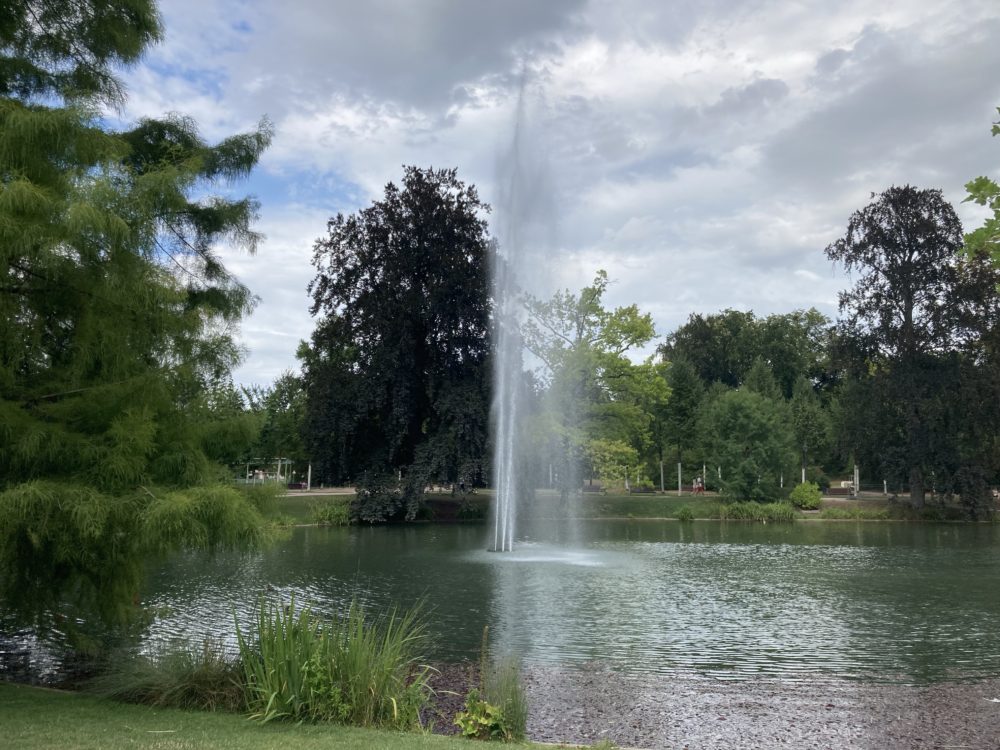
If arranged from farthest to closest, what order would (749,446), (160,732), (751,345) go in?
(751,345) → (749,446) → (160,732)

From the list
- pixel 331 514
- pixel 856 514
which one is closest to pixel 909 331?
pixel 856 514

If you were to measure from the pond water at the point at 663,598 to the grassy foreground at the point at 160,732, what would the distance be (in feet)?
6.22

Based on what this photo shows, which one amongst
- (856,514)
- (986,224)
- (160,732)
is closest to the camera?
(986,224)

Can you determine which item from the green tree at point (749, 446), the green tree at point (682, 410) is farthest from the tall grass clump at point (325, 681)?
the green tree at point (682, 410)

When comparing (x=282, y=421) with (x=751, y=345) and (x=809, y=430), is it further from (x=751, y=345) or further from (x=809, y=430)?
(x=751, y=345)

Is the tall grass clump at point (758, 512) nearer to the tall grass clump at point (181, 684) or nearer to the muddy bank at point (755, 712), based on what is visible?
the muddy bank at point (755, 712)

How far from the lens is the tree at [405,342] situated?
1356 inches

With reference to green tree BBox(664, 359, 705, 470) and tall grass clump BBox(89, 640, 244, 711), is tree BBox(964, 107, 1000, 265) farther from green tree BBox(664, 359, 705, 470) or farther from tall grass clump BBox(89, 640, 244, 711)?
green tree BBox(664, 359, 705, 470)

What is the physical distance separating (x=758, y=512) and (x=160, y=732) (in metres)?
37.6

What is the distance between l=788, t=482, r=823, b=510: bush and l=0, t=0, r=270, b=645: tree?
3948 centimetres

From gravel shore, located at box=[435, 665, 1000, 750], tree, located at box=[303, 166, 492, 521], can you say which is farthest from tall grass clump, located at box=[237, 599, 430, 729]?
tree, located at box=[303, 166, 492, 521]

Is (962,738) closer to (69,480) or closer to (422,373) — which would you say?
(69,480)

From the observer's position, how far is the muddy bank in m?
7.49

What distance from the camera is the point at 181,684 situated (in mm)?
7504
